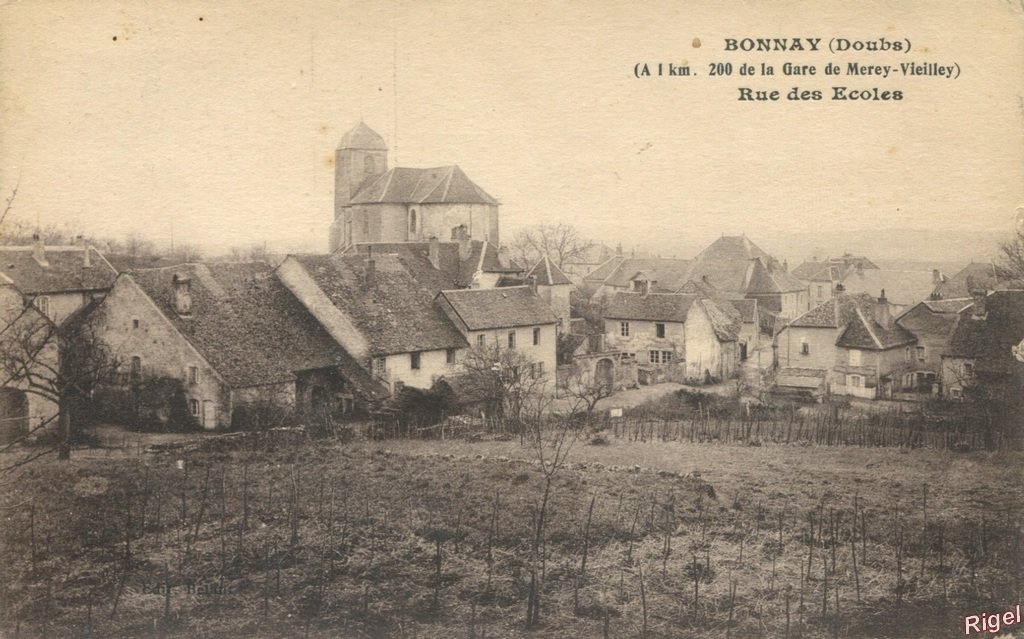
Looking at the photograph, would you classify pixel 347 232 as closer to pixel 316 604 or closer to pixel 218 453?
pixel 218 453

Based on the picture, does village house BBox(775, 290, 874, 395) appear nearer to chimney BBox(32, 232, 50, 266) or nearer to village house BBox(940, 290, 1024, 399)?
village house BBox(940, 290, 1024, 399)

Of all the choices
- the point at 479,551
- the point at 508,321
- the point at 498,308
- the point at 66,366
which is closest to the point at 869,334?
the point at 508,321

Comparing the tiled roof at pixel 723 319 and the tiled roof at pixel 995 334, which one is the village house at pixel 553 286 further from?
the tiled roof at pixel 995 334

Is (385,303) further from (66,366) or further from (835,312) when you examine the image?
(835,312)

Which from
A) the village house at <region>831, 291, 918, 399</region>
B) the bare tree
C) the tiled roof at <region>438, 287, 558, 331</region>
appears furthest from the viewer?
the bare tree

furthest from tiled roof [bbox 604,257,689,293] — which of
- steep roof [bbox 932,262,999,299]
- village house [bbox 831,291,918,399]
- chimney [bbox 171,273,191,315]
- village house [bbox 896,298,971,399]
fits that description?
chimney [bbox 171,273,191,315]
